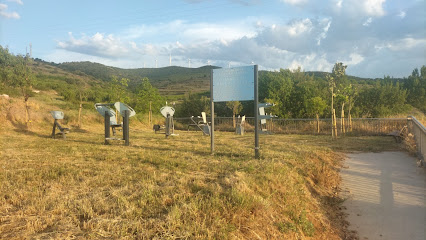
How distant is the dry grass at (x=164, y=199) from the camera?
3.07 metres

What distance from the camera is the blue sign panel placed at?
741 cm

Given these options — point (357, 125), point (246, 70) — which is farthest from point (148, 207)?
point (357, 125)

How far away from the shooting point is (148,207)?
358 centimetres

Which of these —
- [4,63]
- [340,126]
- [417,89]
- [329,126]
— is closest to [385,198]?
[340,126]

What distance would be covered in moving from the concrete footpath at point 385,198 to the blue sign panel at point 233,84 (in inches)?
122

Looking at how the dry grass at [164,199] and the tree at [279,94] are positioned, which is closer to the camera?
the dry grass at [164,199]

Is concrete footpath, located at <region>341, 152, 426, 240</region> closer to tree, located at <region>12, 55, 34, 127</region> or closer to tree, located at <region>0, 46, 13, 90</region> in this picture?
tree, located at <region>12, 55, 34, 127</region>

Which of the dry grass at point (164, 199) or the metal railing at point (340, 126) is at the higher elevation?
the metal railing at point (340, 126)

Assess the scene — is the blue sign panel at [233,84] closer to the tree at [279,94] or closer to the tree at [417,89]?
the tree at [279,94]

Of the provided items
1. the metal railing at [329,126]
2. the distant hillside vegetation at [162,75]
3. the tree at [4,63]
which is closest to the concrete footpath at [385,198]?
the metal railing at [329,126]

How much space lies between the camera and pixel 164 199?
3.79 m

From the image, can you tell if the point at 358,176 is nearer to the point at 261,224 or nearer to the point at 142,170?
the point at 261,224

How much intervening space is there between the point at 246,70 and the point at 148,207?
4773 millimetres

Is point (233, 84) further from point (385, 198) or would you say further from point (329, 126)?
point (329, 126)
